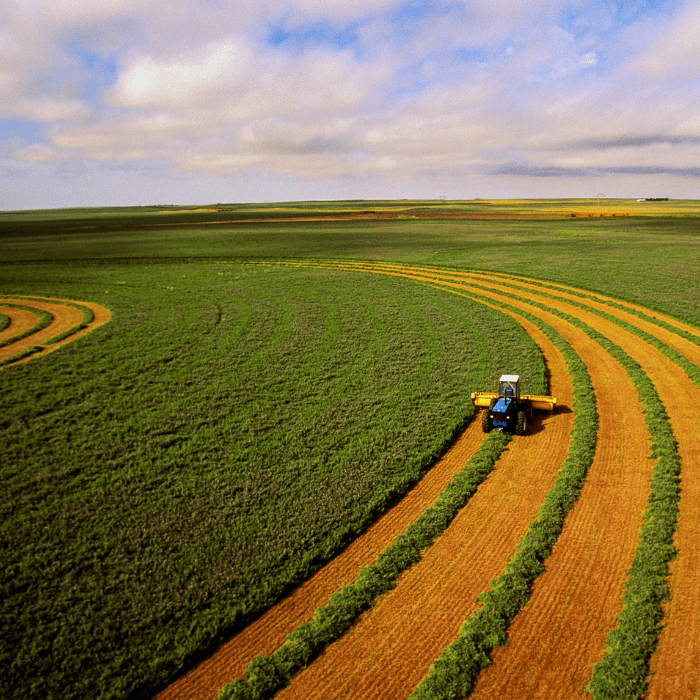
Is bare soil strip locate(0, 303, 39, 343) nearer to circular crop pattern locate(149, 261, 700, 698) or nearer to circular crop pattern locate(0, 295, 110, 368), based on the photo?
circular crop pattern locate(0, 295, 110, 368)

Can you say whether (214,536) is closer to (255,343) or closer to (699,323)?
(255,343)

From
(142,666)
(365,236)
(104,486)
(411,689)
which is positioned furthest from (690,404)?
(365,236)

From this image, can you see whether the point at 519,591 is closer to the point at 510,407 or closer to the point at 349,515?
the point at 349,515

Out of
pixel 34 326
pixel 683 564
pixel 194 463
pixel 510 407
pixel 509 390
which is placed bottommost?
pixel 683 564

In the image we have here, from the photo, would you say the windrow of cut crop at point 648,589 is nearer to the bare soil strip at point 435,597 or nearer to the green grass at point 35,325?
the bare soil strip at point 435,597

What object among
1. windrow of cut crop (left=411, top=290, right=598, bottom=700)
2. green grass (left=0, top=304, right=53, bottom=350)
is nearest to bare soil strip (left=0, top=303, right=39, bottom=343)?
green grass (left=0, top=304, right=53, bottom=350)

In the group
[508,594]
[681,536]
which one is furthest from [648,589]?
[508,594]
